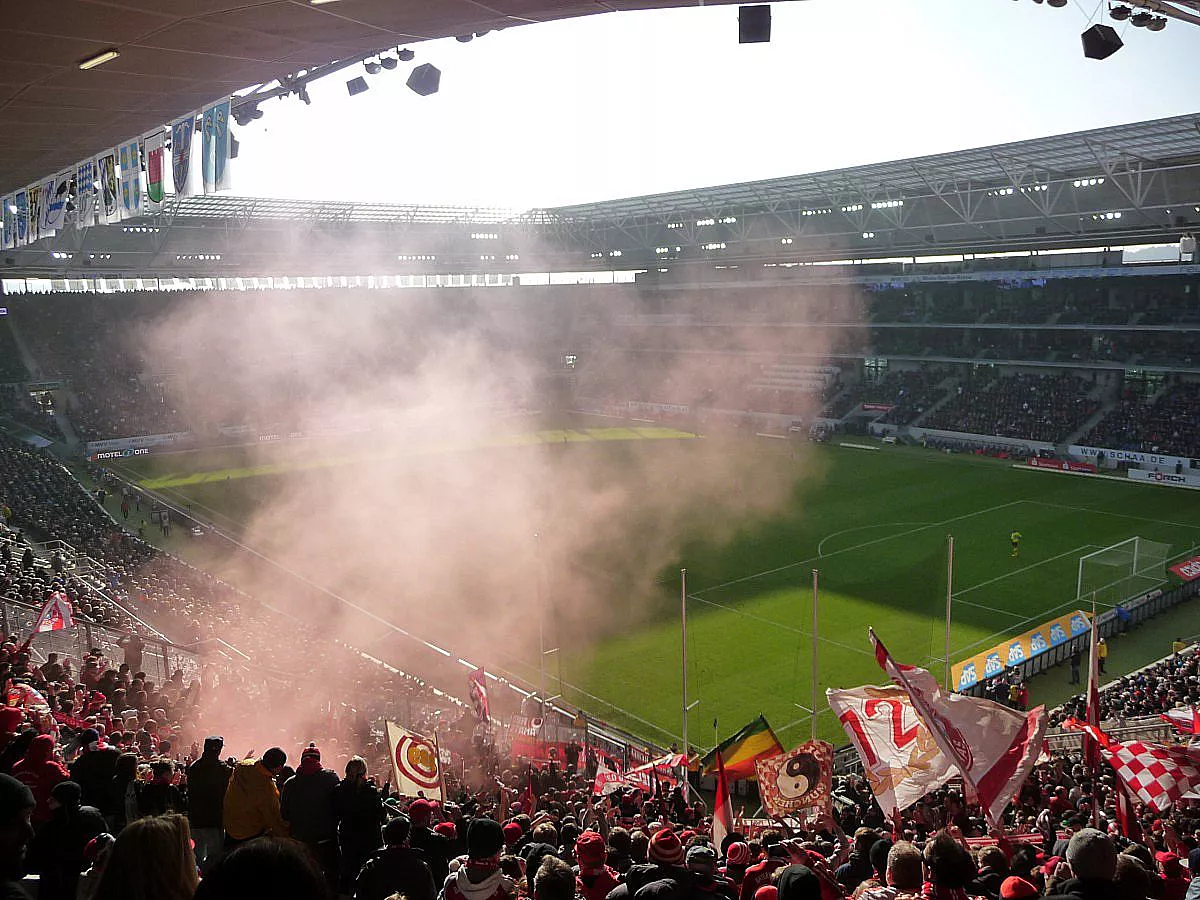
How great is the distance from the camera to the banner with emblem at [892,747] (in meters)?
7.62

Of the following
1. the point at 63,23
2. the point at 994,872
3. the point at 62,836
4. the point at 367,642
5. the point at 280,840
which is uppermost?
the point at 63,23

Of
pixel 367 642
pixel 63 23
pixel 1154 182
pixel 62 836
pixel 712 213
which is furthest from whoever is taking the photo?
pixel 712 213

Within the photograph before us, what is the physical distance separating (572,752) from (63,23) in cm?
1060

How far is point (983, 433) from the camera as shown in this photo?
41875 millimetres

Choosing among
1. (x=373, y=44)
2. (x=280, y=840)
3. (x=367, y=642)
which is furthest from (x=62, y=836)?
(x=367, y=642)

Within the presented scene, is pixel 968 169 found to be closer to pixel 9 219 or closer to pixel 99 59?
pixel 9 219

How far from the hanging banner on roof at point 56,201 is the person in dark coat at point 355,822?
33.5ft

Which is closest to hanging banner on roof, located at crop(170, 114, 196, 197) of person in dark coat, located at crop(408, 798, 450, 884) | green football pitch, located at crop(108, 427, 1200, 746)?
person in dark coat, located at crop(408, 798, 450, 884)

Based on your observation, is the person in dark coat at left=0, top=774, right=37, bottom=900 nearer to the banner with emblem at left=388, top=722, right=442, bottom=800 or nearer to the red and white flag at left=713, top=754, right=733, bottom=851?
the banner with emblem at left=388, top=722, right=442, bottom=800

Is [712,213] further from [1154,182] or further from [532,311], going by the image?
[1154,182]

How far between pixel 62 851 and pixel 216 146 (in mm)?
8915

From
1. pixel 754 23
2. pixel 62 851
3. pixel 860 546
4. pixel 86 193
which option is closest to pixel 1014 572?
pixel 860 546

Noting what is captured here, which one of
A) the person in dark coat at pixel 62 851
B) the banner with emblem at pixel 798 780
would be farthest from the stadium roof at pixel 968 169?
the person in dark coat at pixel 62 851

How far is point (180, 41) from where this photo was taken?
660cm
